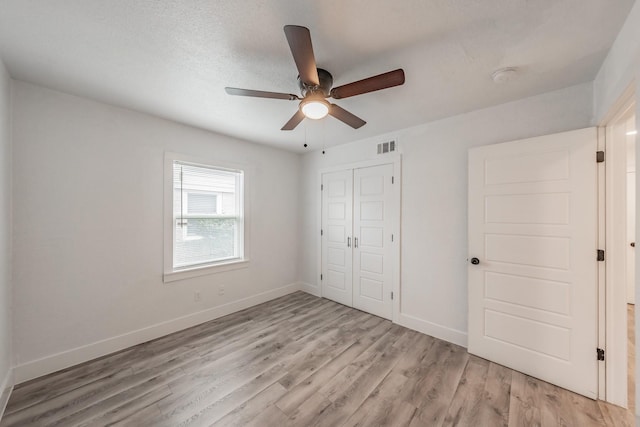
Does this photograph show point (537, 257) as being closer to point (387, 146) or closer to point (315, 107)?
point (387, 146)

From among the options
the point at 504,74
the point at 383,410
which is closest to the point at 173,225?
the point at 383,410

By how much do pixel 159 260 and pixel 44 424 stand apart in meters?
1.47

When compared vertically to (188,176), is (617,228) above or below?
below

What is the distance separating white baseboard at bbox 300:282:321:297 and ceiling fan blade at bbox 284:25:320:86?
11.1ft

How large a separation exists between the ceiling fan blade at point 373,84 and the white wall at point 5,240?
8.13 feet

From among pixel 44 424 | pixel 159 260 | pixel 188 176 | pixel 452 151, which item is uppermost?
pixel 452 151

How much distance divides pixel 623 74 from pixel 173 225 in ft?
13.1

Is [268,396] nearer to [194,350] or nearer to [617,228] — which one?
[194,350]

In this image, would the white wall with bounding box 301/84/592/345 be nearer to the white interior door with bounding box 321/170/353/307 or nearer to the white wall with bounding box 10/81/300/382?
the white interior door with bounding box 321/170/353/307

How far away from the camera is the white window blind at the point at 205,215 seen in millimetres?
3018

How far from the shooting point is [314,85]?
1610 mm

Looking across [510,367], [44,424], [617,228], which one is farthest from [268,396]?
[617,228]

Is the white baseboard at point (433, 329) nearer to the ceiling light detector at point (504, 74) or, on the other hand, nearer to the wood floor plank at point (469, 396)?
the wood floor plank at point (469, 396)

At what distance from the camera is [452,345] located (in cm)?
263
